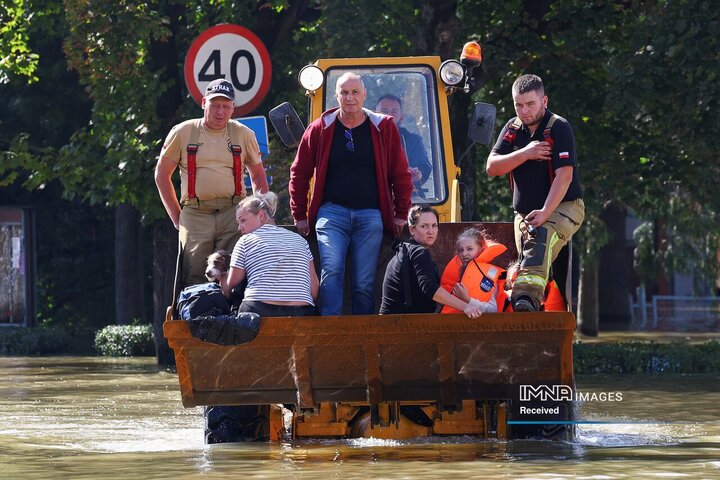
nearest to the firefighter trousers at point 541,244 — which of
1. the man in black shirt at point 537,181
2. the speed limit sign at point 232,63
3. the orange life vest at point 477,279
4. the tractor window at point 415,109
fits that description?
the man in black shirt at point 537,181

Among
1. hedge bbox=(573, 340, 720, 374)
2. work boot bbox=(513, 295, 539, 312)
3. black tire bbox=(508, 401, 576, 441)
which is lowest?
black tire bbox=(508, 401, 576, 441)

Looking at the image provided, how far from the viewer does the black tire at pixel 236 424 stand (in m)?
10.4

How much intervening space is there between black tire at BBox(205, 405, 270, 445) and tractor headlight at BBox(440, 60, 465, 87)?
12.6ft

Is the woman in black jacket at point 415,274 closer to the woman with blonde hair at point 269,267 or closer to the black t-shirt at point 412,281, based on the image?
the black t-shirt at point 412,281

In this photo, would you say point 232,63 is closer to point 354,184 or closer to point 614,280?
point 354,184

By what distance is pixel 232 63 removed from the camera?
14742 mm

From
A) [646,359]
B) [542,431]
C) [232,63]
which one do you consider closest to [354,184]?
[542,431]

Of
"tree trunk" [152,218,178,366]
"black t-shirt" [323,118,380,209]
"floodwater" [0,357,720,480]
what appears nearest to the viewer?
"floodwater" [0,357,720,480]

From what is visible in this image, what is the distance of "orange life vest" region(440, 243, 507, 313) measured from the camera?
9891mm

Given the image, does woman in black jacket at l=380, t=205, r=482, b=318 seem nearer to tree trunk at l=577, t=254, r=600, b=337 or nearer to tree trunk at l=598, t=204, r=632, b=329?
tree trunk at l=577, t=254, r=600, b=337

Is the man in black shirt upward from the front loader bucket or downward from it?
upward

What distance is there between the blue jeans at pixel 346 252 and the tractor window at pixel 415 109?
2479 millimetres

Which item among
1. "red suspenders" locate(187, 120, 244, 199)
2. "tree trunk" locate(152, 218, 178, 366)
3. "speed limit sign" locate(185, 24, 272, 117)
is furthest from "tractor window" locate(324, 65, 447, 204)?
"tree trunk" locate(152, 218, 178, 366)

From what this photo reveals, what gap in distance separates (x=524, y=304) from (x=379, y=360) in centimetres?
95
